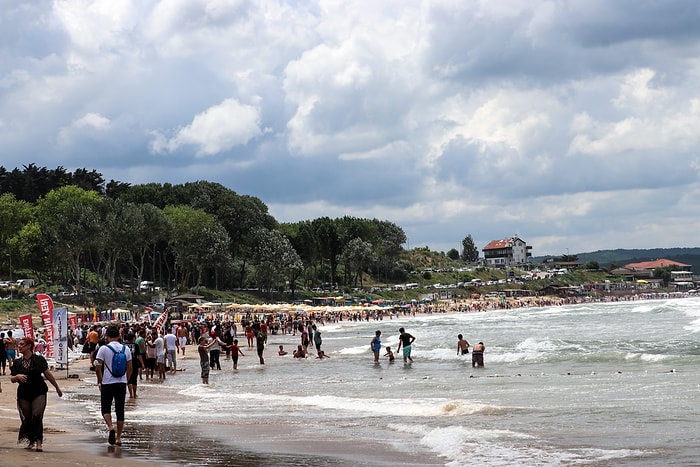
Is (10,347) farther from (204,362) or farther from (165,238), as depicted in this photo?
(165,238)

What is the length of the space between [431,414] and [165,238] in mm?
74754

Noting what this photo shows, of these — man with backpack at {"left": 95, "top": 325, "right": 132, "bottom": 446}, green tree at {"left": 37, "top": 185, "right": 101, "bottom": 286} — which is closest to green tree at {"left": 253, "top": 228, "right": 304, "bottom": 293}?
green tree at {"left": 37, "top": 185, "right": 101, "bottom": 286}

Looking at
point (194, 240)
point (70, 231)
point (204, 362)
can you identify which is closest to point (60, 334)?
point (204, 362)

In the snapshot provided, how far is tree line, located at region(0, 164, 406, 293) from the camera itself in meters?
80.2

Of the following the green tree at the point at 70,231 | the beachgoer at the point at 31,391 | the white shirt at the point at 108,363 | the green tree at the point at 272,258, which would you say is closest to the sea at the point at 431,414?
the white shirt at the point at 108,363

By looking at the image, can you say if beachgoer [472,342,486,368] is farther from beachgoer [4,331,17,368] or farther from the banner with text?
beachgoer [4,331,17,368]

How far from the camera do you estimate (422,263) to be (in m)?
176

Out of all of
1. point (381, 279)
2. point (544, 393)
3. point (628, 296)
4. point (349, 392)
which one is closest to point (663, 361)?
point (544, 393)

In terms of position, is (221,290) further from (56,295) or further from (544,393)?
(544,393)

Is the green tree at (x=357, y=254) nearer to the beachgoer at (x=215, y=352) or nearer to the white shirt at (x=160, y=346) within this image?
the beachgoer at (x=215, y=352)

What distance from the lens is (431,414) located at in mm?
15633

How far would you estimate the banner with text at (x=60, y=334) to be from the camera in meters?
23.5

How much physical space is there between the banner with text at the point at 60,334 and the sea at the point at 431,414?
86.9 inches

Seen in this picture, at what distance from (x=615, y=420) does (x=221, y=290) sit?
87.3m
